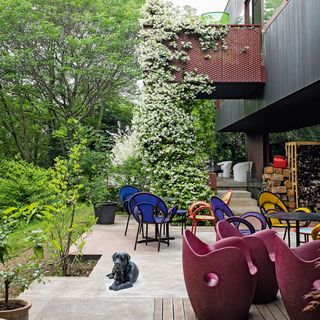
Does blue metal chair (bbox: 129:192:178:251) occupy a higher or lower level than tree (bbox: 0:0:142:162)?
lower

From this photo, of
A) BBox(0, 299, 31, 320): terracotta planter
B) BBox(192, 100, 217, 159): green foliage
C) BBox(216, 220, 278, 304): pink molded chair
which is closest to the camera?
BBox(0, 299, 31, 320): terracotta planter

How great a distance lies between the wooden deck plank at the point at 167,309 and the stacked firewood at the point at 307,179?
262 inches

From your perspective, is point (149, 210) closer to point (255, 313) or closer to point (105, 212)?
point (255, 313)

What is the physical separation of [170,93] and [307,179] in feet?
12.1

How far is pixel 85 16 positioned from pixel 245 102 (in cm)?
749

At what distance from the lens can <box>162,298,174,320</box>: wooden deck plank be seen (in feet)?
11.2

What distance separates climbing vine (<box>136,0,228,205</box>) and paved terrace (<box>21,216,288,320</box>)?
4542 mm

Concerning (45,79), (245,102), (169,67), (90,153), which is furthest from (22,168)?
(45,79)

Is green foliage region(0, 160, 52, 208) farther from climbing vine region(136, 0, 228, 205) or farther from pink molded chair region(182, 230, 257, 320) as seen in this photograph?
pink molded chair region(182, 230, 257, 320)

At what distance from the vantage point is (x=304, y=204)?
9.77 meters

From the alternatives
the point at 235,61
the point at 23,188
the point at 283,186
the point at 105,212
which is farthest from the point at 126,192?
the point at 235,61

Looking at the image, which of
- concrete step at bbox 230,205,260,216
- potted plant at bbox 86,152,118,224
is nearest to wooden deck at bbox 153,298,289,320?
potted plant at bbox 86,152,118,224

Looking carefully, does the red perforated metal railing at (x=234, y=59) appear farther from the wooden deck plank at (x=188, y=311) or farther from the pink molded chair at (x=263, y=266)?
the wooden deck plank at (x=188, y=311)

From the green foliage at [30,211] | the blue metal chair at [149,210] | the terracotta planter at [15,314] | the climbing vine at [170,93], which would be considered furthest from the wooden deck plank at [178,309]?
the climbing vine at [170,93]
